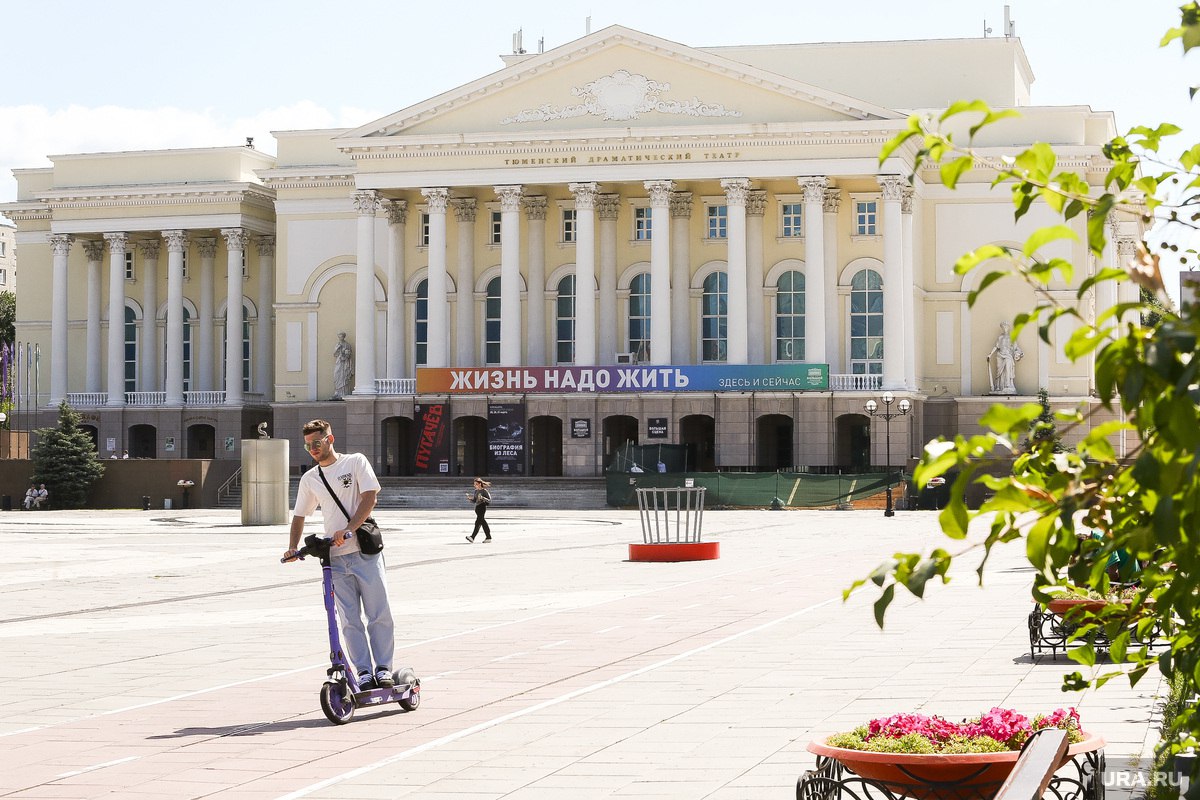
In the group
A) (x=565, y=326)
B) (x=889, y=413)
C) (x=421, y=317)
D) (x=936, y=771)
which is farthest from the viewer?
(x=421, y=317)

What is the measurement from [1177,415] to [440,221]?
7250cm

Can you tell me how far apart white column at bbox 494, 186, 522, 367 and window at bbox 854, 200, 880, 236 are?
47.1 ft

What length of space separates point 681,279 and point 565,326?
18.3ft

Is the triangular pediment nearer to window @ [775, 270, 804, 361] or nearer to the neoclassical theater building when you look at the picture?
the neoclassical theater building

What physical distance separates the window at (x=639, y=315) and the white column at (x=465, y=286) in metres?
7.07

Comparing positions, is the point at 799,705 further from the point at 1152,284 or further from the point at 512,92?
the point at 512,92

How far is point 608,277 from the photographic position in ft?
249

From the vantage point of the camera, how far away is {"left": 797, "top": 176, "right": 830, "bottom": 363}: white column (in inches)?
2803

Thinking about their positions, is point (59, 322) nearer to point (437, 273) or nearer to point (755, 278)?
→ point (437, 273)

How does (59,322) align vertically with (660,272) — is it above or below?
below

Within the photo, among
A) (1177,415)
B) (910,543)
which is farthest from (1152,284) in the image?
(910,543)

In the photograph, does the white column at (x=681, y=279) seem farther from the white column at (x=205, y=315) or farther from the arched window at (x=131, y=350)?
the arched window at (x=131, y=350)

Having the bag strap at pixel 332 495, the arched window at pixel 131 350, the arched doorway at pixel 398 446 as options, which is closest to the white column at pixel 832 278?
the arched doorway at pixel 398 446

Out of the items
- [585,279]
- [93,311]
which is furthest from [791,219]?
[93,311]
